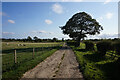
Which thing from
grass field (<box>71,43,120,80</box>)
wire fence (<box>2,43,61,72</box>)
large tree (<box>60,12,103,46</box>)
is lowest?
wire fence (<box>2,43,61,72</box>)

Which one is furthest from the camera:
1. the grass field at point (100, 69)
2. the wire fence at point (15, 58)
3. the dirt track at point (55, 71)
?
the wire fence at point (15, 58)

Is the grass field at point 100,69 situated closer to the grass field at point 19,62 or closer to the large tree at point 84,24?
the grass field at point 19,62

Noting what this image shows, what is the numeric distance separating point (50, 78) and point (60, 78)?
586 mm

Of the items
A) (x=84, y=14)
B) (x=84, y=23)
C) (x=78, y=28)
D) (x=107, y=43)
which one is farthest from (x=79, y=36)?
(x=107, y=43)

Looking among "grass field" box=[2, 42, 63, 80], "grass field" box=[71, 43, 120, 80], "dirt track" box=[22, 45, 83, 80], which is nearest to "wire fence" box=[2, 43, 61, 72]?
"grass field" box=[2, 42, 63, 80]

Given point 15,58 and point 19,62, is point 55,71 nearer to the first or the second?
point 15,58

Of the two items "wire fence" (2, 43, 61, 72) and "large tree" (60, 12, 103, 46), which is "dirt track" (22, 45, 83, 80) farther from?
"large tree" (60, 12, 103, 46)

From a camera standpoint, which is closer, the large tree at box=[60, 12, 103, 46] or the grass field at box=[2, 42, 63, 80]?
the grass field at box=[2, 42, 63, 80]

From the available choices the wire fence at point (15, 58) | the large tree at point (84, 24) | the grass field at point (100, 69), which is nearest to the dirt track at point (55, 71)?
the grass field at point (100, 69)

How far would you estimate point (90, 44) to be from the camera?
55.6 ft

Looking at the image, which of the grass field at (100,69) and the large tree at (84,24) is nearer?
the grass field at (100,69)

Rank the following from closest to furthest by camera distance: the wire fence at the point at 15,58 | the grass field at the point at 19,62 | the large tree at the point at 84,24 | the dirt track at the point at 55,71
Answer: the dirt track at the point at 55,71, the grass field at the point at 19,62, the wire fence at the point at 15,58, the large tree at the point at 84,24

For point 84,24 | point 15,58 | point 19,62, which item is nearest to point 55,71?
point 15,58

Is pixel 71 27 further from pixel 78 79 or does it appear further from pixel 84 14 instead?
pixel 78 79
